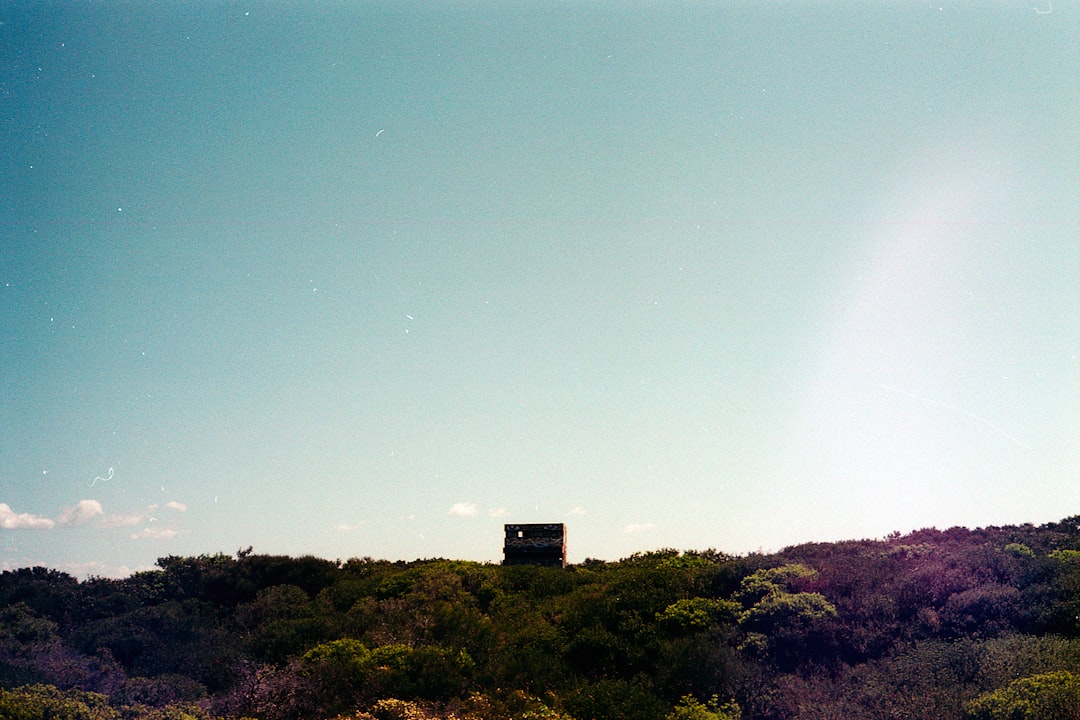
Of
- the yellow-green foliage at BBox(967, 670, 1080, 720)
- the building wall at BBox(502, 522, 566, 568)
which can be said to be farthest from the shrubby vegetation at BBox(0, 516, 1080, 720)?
the building wall at BBox(502, 522, 566, 568)

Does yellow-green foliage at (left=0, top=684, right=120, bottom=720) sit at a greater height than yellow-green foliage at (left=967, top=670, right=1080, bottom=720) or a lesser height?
lesser

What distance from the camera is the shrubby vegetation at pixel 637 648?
52.6 feet

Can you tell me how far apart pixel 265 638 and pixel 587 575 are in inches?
471

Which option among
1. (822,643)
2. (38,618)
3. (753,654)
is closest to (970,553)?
(822,643)

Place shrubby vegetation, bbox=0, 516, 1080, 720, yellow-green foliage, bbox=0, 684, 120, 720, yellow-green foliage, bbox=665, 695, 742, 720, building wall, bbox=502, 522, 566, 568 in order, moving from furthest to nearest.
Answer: building wall, bbox=502, 522, 566, 568 < yellow-green foliage, bbox=0, 684, 120, 720 < shrubby vegetation, bbox=0, 516, 1080, 720 < yellow-green foliage, bbox=665, 695, 742, 720

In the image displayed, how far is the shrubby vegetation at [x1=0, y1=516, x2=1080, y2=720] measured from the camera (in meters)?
16.0

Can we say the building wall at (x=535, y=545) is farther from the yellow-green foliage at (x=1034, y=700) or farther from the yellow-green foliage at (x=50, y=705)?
the yellow-green foliage at (x=1034, y=700)

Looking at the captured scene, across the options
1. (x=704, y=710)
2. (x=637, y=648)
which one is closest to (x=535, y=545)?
(x=637, y=648)

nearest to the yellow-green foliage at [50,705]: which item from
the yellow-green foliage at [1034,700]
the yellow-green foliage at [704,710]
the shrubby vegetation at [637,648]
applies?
the shrubby vegetation at [637,648]

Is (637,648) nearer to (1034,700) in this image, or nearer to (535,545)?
(1034,700)

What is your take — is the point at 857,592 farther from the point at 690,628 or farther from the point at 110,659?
the point at 110,659

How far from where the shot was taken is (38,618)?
92.7 feet

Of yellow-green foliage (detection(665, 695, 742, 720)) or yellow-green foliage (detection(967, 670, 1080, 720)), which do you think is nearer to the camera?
yellow-green foliage (detection(967, 670, 1080, 720))

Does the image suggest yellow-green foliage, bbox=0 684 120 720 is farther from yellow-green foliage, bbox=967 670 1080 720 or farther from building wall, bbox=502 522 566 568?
building wall, bbox=502 522 566 568
